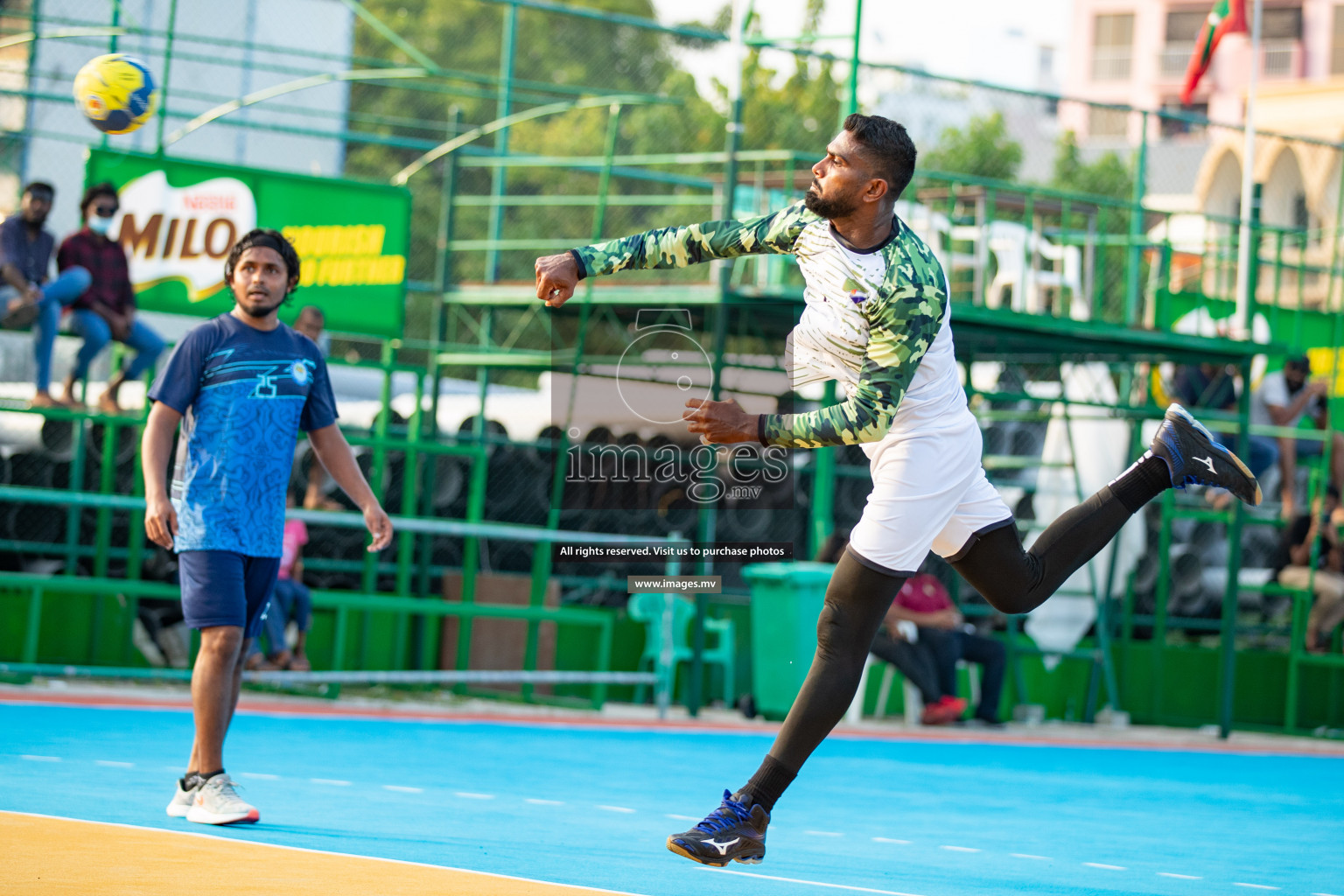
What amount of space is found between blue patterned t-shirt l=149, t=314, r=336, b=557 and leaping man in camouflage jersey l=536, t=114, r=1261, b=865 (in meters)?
1.46

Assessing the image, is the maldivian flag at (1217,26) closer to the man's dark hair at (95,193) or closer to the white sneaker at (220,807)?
the man's dark hair at (95,193)

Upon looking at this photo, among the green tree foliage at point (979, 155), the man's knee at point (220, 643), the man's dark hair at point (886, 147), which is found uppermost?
the green tree foliage at point (979, 155)

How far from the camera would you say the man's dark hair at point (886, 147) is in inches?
210

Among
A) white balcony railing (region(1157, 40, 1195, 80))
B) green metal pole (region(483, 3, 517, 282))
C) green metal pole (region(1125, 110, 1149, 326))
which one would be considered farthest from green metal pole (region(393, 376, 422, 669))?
white balcony railing (region(1157, 40, 1195, 80))

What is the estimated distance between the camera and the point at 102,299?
41.9 feet

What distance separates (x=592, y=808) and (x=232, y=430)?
2374 mm

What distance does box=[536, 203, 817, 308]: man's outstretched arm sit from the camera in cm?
557

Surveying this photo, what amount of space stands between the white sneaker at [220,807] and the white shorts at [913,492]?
2340mm

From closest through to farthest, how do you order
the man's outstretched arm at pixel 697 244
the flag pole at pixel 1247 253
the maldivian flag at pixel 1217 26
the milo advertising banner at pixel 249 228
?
1. the man's outstretched arm at pixel 697 244
2. the milo advertising banner at pixel 249 228
3. the flag pole at pixel 1247 253
4. the maldivian flag at pixel 1217 26

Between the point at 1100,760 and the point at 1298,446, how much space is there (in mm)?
6580

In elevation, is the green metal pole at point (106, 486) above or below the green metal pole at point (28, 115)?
below

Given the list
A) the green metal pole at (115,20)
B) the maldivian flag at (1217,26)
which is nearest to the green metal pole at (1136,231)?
the maldivian flag at (1217,26)

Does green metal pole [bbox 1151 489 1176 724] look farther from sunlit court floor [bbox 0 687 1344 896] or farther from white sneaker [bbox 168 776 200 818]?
white sneaker [bbox 168 776 200 818]

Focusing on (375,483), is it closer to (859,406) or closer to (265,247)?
(265,247)
